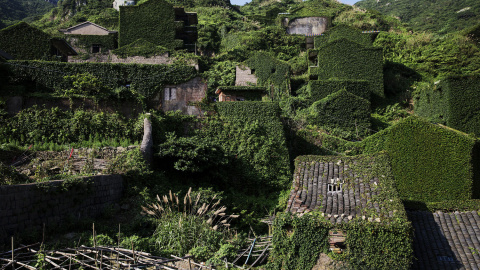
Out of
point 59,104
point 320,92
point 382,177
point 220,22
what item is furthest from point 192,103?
point 220,22

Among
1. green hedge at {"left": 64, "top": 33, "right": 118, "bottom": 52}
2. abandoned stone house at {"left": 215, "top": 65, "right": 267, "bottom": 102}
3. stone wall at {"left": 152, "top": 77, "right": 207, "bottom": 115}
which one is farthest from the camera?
green hedge at {"left": 64, "top": 33, "right": 118, "bottom": 52}

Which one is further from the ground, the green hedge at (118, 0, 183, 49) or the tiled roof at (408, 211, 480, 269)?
the green hedge at (118, 0, 183, 49)

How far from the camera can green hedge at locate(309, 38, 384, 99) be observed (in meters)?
31.0

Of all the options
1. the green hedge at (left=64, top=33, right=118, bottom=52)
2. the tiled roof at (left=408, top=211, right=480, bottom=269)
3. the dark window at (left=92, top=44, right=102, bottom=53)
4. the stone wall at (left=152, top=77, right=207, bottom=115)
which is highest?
the green hedge at (left=64, top=33, right=118, bottom=52)

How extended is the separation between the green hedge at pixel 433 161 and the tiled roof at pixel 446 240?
7361 millimetres

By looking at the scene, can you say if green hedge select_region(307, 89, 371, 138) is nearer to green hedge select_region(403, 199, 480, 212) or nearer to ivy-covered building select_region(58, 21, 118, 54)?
green hedge select_region(403, 199, 480, 212)

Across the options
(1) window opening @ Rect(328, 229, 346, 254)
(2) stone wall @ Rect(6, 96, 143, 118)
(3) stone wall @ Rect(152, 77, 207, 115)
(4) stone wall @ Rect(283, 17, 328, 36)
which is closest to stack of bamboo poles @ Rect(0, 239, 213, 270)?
(1) window opening @ Rect(328, 229, 346, 254)

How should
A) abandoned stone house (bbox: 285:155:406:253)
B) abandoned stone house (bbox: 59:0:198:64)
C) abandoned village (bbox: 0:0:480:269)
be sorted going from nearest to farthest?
abandoned village (bbox: 0:0:480:269)
abandoned stone house (bbox: 285:155:406:253)
abandoned stone house (bbox: 59:0:198:64)

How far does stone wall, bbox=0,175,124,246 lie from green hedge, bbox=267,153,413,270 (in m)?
5.35

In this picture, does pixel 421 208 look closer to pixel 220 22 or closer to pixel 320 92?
pixel 320 92

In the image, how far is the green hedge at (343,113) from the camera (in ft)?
82.9

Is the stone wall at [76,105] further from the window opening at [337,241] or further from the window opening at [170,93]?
the window opening at [337,241]

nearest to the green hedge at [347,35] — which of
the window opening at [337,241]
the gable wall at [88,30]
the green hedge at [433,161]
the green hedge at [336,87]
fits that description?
the green hedge at [336,87]

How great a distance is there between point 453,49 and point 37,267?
3745cm
